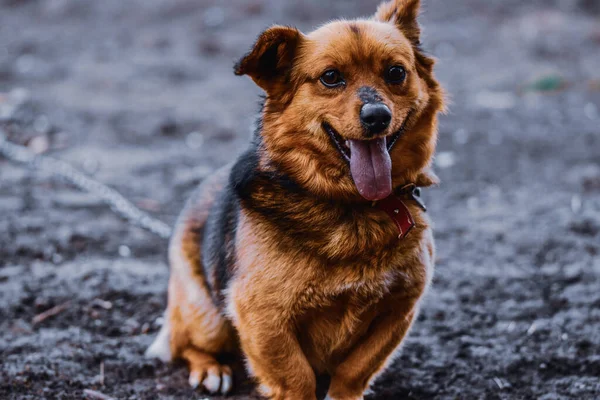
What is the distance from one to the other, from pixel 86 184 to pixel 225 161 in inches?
68.0

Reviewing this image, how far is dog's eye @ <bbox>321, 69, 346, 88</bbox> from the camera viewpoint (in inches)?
110

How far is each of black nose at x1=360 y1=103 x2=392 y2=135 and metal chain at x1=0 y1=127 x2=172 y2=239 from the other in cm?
251

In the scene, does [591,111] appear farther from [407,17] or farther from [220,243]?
[220,243]

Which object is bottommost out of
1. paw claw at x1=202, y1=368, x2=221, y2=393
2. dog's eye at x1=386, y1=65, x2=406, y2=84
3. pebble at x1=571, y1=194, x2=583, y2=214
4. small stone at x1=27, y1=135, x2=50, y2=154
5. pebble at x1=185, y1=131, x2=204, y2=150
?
pebble at x1=185, y1=131, x2=204, y2=150

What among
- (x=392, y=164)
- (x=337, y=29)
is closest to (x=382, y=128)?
(x=392, y=164)

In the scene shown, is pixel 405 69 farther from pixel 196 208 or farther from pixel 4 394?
pixel 4 394

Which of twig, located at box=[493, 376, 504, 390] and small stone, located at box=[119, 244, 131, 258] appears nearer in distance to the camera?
twig, located at box=[493, 376, 504, 390]

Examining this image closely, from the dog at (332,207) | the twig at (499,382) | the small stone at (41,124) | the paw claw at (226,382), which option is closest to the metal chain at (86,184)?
the small stone at (41,124)

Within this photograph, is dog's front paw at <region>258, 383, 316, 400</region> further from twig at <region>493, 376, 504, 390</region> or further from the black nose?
the black nose

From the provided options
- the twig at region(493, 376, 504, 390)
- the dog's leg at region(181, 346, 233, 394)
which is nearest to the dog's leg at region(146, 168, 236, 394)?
the dog's leg at region(181, 346, 233, 394)

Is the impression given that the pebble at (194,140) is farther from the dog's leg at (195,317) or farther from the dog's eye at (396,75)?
the dog's eye at (396,75)

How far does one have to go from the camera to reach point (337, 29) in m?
2.87

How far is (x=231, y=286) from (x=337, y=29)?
1268 millimetres

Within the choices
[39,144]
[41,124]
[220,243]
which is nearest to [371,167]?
[220,243]
